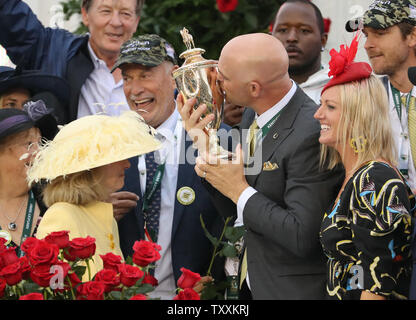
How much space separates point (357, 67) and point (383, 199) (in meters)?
0.55

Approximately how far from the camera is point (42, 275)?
7.65ft

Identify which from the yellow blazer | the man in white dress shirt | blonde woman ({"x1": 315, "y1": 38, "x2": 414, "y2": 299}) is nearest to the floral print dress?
blonde woman ({"x1": 315, "y1": 38, "x2": 414, "y2": 299})

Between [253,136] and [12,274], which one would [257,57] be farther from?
[12,274]

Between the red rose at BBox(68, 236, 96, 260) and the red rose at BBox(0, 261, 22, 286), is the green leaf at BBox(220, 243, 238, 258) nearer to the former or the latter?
the red rose at BBox(68, 236, 96, 260)

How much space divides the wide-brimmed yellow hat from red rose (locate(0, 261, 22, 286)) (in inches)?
30.3

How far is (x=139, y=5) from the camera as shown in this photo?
15.5 feet

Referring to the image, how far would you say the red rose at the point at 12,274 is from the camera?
2.37 m

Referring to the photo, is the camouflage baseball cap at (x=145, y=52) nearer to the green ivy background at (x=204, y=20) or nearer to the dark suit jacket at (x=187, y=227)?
the dark suit jacket at (x=187, y=227)

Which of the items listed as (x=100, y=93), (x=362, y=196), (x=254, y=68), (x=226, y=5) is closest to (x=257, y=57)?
(x=254, y=68)

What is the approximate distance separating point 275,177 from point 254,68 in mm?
442

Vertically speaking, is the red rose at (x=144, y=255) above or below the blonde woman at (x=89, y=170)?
below

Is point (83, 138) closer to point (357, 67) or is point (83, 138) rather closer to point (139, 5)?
point (357, 67)

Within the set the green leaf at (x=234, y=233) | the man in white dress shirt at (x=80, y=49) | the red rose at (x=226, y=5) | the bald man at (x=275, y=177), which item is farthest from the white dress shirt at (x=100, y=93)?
the bald man at (x=275, y=177)
